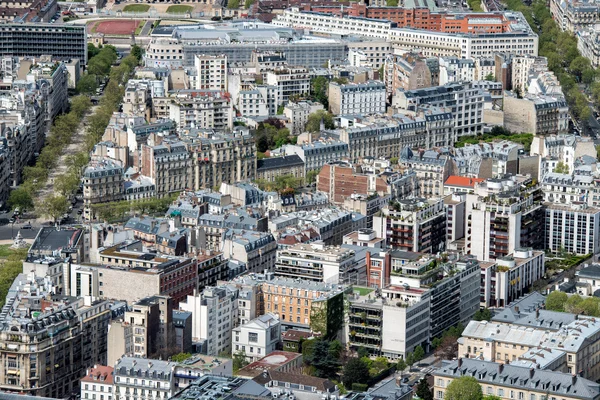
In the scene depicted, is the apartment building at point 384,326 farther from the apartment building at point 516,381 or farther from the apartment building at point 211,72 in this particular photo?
the apartment building at point 211,72

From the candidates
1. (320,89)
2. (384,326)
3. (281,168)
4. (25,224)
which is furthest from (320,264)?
(320,89)

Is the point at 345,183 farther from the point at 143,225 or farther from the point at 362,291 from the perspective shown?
the point at 362,291

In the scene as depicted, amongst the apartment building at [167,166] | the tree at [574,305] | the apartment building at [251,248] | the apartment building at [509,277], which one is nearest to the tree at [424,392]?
the tree at [574,305]

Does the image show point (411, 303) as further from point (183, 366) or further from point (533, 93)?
point (533, 93)

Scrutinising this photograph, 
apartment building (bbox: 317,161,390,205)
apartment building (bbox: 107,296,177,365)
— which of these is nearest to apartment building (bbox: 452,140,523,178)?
apartment building (bbox: 317,161,390,205)

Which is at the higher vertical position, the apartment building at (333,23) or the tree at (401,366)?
the apartment building at (333,23)
